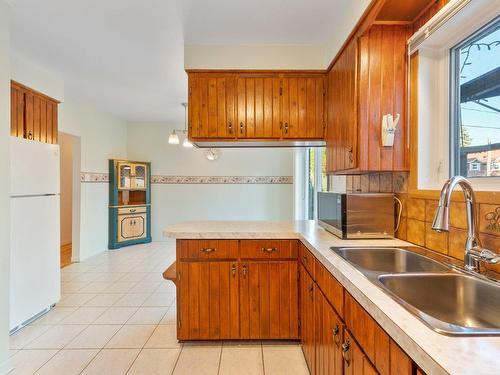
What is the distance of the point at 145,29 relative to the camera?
2217 mm

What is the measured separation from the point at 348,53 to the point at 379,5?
39 centimetres

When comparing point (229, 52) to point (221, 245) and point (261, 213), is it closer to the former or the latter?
point (221, 245)

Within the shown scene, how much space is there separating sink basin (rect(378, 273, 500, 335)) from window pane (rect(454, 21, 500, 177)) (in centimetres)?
56

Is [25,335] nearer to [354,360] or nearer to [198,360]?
[198,360]

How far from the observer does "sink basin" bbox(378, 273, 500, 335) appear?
98 centimetres

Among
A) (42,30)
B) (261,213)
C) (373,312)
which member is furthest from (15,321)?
Result: (261,213)

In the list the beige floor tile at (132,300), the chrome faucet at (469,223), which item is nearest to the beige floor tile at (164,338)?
the beige floor tile at (132,300)

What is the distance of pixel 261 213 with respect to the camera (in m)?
5.57

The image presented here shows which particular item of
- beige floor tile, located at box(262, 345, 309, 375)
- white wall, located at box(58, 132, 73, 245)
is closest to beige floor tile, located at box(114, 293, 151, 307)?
beige floor tile, located at box(262, 345, 309, 375)

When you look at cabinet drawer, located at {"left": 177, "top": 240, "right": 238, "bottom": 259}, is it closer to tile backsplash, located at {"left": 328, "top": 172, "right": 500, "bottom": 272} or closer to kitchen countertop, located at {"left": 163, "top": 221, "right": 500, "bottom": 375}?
kitchen countertop, located at {"left": 163, "top": 221, "right": 500, "bottom": 375}

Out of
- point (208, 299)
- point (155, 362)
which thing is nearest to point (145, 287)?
point (155, 362)

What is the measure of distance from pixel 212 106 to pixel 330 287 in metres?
1.70

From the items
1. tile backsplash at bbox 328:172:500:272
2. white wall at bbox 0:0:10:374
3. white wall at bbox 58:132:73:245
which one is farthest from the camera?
white wall at bbox 58:132:73:245

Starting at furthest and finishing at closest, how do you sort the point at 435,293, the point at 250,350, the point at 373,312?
the point at 250,350 < the point at 435,293 < the point at 373,312
